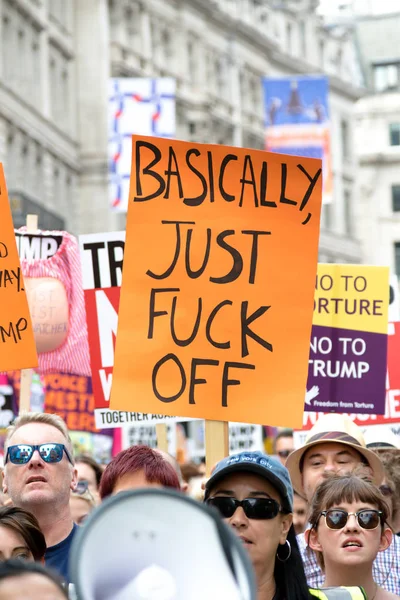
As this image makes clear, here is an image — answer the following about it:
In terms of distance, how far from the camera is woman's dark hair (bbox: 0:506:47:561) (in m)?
4.62

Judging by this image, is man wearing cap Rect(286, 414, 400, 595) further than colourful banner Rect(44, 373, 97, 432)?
No

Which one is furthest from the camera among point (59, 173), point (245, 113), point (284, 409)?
point (245, 113)

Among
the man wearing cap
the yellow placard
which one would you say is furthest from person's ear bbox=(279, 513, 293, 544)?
the yellow placard

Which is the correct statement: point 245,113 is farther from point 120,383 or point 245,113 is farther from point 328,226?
point 120,383

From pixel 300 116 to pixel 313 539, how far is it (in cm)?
2763

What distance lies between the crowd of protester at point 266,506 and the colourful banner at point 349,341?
78.3 inches

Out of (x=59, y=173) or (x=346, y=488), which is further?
(x=59, y=173)

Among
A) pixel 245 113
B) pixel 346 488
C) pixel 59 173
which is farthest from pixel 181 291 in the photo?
pixel 245 113

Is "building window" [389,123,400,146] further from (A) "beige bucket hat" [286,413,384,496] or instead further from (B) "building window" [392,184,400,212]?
(A) "beige bucket hat" [286,413,384,496]

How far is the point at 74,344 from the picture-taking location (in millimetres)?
9219

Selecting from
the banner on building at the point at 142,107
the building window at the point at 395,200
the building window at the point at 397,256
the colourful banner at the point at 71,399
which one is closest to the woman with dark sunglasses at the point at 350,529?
the colourful banner at the point at 71,399

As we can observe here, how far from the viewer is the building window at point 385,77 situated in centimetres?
8794

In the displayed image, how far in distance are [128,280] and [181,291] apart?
0.20 metres

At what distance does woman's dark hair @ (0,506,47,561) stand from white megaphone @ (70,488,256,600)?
203 centimetres
